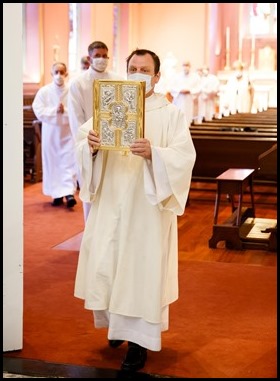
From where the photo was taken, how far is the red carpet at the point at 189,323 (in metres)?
4.35

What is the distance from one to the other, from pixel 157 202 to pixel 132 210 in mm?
164

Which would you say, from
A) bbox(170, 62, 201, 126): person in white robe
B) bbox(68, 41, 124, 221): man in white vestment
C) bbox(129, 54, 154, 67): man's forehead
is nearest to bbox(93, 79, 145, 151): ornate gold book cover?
bbox(129, 54, 154, 67): man's forehead

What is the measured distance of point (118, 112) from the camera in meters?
3.98

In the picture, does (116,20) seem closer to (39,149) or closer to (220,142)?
(39,149)

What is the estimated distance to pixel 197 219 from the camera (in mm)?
9156

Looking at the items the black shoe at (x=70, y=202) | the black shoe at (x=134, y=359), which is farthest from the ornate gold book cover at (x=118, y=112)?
the black shoe at (x=70, y=202)

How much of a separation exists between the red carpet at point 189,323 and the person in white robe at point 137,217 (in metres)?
0.30

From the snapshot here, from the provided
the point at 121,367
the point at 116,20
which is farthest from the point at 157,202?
the point at 116,20

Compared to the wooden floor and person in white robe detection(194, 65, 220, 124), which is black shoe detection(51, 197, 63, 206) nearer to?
the wooden floor

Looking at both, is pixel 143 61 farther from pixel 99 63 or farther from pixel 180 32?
pixel 180 32

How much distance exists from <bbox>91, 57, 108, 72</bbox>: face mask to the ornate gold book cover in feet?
9.08

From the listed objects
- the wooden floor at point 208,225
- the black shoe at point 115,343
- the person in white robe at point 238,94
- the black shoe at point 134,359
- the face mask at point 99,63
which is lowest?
the wooden floor at point 208,225

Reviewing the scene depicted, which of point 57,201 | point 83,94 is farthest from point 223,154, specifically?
point 83,94

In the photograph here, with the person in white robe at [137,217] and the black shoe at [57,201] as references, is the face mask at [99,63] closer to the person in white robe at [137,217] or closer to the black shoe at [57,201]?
the person in white robe at [137,217]
